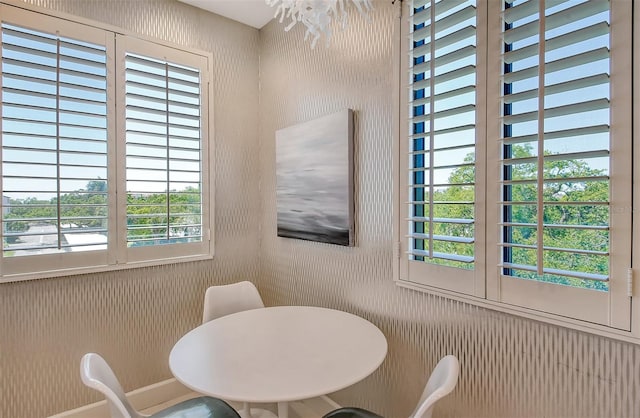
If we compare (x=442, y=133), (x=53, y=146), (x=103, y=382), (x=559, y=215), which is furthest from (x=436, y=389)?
(x=53, y=146)

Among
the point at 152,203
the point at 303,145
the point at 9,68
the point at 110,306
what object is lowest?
the point at 110,306

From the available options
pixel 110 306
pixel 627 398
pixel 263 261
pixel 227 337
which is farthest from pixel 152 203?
pixel 627 398

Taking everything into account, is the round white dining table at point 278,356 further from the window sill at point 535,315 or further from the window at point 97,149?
the window at point 97,149

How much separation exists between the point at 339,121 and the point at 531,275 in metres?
1.24

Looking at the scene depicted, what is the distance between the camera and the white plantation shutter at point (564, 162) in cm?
105

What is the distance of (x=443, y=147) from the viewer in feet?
4.90

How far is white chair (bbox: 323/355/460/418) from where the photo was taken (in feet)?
3.53

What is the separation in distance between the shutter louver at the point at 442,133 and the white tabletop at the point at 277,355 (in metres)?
0.52

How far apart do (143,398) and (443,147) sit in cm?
241

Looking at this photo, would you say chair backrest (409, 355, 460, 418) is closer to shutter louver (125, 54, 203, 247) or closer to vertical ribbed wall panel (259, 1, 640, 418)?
vertical ribbed wall panel (259, 1, 640, 418)

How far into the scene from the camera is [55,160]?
1.88 m

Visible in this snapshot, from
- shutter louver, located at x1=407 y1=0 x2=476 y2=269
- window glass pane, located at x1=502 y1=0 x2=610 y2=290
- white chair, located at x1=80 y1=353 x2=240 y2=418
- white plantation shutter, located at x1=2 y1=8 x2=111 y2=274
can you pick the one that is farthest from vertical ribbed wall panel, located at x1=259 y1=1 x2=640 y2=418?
white plantation shutter, located at x1=2 y1=8 x2=111 y2=274

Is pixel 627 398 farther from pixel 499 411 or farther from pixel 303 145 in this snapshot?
pixel 303 145

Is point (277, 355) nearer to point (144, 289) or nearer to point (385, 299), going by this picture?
point (385, 299)
